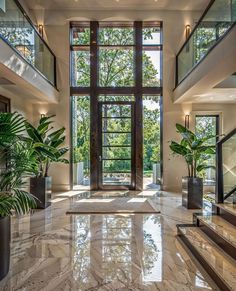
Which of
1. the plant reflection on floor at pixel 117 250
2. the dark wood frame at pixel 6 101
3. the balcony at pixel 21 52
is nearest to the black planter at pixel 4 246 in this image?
the plant reflection on floor at pixel 117 250

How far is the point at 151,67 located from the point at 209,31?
3356 millimetres

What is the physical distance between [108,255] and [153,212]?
2.42 metres

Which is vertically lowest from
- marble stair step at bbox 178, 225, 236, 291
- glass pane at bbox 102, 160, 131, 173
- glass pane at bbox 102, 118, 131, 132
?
marble stair step at bbox 178, 225, 236, 291

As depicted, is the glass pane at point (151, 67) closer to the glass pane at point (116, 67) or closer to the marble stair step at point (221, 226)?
the glass pane at point (116, 67)

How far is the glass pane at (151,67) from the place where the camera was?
876cm

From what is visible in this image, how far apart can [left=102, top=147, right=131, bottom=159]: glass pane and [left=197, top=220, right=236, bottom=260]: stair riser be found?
4.65 m

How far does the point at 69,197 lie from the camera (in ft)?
24.6

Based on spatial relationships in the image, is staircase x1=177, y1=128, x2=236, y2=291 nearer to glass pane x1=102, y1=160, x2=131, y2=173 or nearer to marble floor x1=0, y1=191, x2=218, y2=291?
marble floor x1=0, y1=191, x2=218, y2=291

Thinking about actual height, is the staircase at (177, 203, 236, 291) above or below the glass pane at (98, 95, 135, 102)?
below

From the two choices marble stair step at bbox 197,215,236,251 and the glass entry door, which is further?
the glass entry door

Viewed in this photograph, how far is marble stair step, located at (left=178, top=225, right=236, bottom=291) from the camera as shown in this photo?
2710 millimetres

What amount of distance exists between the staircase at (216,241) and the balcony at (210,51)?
2450 millimetres

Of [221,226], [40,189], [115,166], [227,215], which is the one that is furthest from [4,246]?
[115,166]

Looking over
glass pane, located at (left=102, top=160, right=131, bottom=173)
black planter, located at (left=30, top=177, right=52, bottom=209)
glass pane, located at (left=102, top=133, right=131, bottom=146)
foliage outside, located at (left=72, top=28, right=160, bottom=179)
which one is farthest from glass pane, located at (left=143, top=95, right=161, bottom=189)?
black planter, located at (left=30, top=177, right=52, bottom=209)
